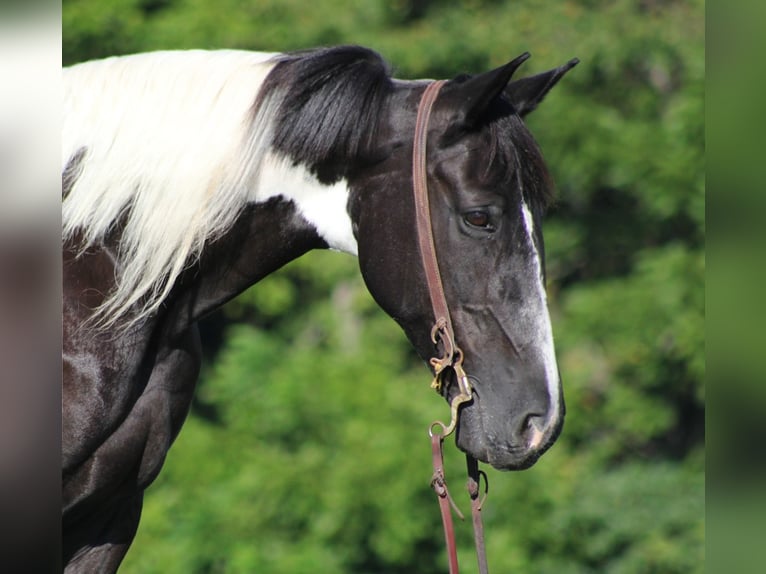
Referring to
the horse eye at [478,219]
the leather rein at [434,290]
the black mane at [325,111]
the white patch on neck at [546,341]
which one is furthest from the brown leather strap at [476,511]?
the black mane at [325,111]

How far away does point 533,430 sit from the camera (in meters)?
1.71

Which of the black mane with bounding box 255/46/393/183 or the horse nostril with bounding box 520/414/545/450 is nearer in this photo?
the horse nostril with bounding box 520/414/545/450

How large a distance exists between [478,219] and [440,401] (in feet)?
13.9

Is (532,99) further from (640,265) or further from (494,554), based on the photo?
(640,265)

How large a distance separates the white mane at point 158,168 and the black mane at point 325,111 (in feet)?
0.12

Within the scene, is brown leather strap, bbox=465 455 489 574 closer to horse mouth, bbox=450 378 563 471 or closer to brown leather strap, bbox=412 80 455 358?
horse mouth, bbox=450 378 563 471

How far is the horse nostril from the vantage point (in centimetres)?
170

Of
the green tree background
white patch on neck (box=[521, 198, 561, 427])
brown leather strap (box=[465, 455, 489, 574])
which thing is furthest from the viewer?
the green tree background

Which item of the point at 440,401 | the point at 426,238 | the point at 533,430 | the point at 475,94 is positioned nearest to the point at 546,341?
the point at 533,430

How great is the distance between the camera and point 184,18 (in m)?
6.62

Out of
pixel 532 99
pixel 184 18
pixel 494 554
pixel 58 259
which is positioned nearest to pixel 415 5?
pixel 184 18

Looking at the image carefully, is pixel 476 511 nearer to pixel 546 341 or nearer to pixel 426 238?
pixel 546 341

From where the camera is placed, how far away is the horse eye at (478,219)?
1.73 metres

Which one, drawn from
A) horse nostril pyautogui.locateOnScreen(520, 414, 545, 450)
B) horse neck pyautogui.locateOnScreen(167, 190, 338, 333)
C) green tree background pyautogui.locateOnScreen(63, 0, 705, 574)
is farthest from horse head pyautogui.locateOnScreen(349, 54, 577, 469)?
green tree background pyautogui.locateOnScreen(63, 0, 705, 574)
